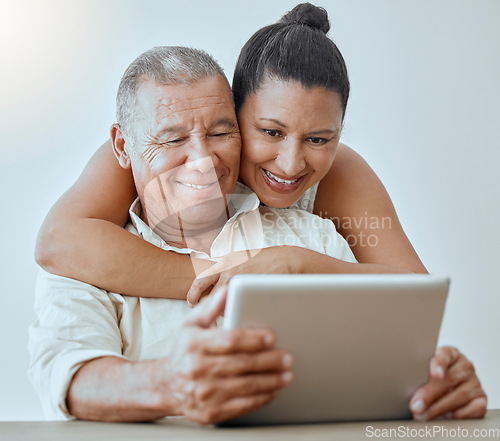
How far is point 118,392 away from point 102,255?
0.44 m

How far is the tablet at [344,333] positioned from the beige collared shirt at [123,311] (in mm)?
427

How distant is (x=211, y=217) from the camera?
176cm

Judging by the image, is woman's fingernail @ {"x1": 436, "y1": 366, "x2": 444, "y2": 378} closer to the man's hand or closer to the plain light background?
the man's hand

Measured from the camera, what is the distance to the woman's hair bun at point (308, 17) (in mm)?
1880

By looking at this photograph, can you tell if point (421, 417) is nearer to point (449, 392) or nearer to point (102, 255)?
point (449, 392)

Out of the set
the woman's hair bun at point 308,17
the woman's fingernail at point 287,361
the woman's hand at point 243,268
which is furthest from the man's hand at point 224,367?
the woman's hair bun at point 308,17

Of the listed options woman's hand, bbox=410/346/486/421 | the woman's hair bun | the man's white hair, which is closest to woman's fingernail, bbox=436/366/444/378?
woman's hand, bbox=410/346/486/421

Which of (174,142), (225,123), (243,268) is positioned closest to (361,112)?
(225,123)

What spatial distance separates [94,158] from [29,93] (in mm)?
1116

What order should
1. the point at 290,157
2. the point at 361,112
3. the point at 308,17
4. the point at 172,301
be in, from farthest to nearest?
the point at 361,112 → the point at 308,17 → the point at 290,157 → the point at 172,301

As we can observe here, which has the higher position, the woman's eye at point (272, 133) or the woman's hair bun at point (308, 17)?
the woman's hair bun at point (308, 17)

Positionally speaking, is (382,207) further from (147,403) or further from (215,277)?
(147,403)

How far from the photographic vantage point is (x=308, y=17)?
1883 mm

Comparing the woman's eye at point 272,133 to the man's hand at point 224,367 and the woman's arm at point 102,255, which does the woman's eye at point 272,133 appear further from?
the man's hand at point 224,367
